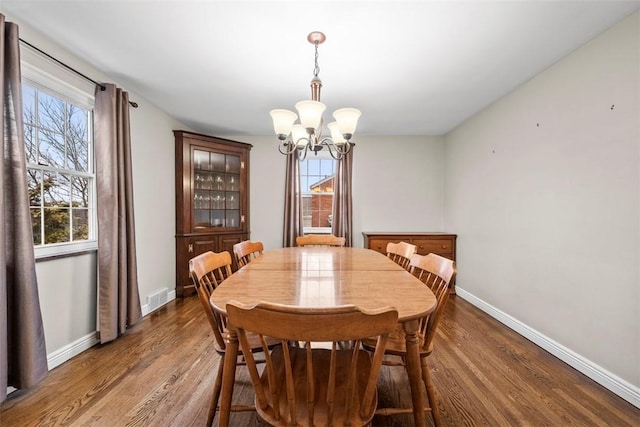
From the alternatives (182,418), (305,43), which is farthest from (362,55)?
(182,418)

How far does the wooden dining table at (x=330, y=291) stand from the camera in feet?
3.69

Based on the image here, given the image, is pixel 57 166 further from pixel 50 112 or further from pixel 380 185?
pixel 380 185

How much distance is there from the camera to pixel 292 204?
426cm

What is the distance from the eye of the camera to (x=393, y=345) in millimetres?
1445

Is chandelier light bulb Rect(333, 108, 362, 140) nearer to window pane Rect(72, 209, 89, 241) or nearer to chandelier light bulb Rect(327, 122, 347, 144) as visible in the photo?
chandelier light bulb Rect(327, 122, 347, 144)

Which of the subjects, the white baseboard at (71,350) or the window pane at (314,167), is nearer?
the white baseboard at (71,350)

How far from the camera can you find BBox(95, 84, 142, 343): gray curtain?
2.29m

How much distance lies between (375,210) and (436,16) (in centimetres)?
298

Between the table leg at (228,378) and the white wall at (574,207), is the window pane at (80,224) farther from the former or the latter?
the white wall at (574,207)

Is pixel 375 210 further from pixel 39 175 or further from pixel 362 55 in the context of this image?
pixel 39 175

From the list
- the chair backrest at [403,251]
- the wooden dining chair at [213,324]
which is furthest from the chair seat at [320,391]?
the chair backrest at [403,251]

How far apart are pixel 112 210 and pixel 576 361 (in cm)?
384

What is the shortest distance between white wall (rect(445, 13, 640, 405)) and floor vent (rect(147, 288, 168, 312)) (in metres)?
3.78

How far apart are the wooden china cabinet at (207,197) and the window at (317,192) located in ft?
3.10
